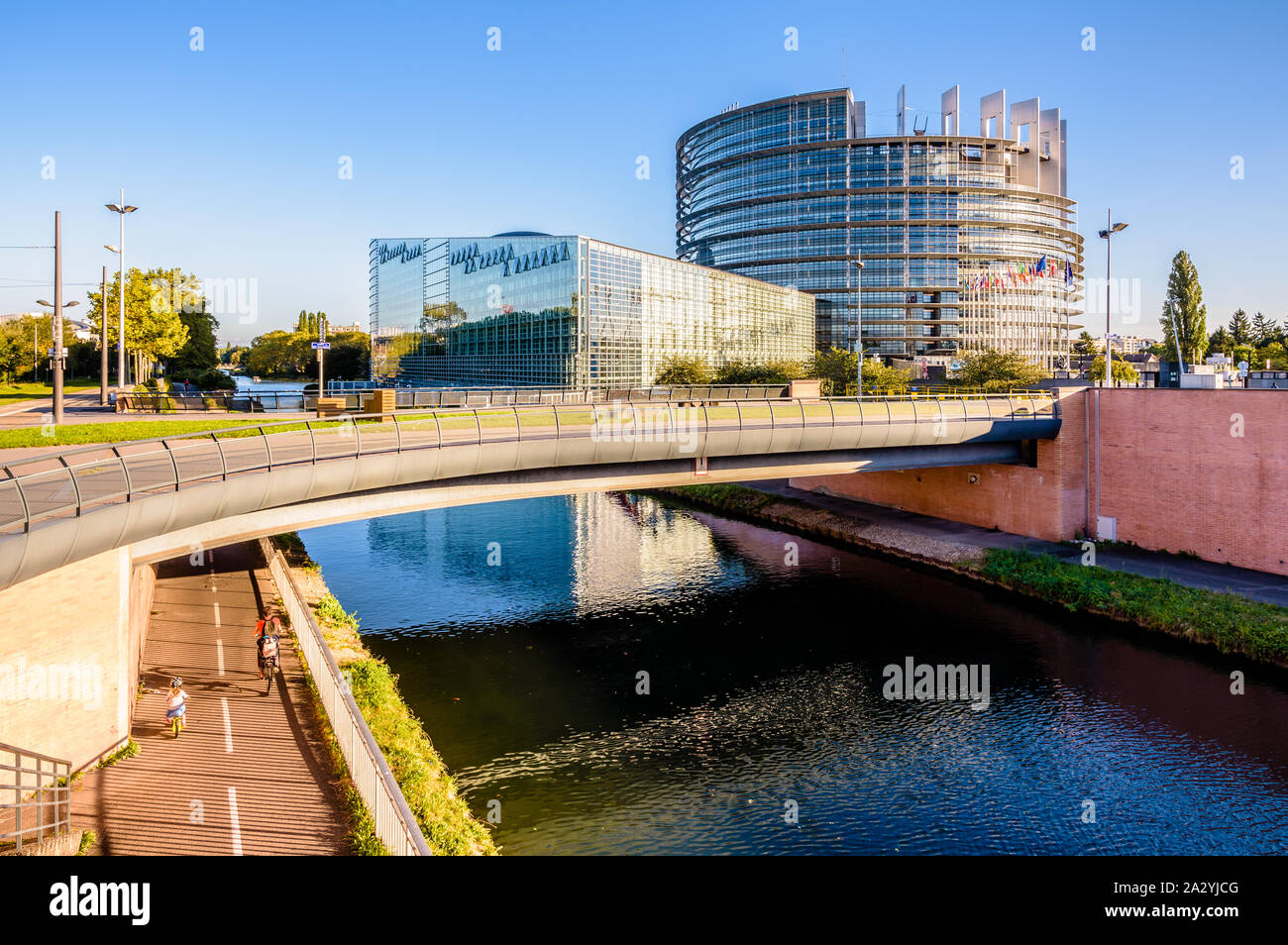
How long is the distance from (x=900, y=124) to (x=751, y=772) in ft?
368

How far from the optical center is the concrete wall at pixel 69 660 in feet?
36.9

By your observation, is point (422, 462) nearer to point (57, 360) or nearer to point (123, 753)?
point (123, 753)

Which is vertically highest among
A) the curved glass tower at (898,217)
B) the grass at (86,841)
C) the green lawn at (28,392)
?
the curved glass tower at (898,217)

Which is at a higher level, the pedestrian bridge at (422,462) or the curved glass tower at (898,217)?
the curved glass tower at (898,217)

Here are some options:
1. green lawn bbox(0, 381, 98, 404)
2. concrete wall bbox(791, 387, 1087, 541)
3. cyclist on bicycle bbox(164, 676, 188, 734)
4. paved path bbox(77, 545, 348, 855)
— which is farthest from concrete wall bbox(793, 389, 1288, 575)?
green lawn bbox(0, 381, 98, 404)

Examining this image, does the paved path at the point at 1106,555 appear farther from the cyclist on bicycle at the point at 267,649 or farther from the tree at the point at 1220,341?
the tree at the point at 1220,341

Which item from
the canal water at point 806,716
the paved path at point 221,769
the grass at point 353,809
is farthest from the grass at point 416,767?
the paved path at point 221,769

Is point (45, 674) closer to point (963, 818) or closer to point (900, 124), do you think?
point (963, 818)

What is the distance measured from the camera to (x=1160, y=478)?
28219mm

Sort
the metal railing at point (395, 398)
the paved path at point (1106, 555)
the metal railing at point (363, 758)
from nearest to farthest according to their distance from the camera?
the metal railing at point (363, 758) → the paved path at point (1106, 555) → the metal railing at point (395, 398)

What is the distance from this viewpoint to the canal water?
44.8 ft

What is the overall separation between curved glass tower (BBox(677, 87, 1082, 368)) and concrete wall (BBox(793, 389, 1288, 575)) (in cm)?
8017

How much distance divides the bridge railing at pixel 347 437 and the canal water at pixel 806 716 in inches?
215
